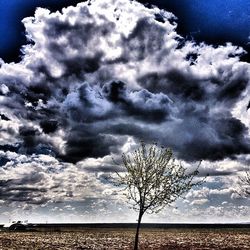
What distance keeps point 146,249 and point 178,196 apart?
10.6m

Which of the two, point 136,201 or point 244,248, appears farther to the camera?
point 244,248

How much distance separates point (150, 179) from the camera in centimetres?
3803

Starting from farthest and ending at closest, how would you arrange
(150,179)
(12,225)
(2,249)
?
(12,225) → (2,249) → (150,179)

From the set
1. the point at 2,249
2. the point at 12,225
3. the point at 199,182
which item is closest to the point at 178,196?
the point at 199,182

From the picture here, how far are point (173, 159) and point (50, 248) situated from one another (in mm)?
18288

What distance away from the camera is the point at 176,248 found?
1838 inches

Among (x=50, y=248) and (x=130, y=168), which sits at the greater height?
(x=130, y=168)

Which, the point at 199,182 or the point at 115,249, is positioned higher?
the point at 199,182

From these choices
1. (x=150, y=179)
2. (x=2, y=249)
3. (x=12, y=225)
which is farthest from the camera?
(x=12, y=225)

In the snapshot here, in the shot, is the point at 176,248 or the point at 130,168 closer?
the point at 130,168

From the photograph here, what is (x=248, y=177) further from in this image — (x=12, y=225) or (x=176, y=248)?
(x=12, y=225)

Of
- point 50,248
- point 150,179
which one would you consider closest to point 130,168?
point 150,179

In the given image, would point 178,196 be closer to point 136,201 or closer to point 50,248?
point 136,201

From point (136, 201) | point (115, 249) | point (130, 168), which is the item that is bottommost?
point (115, 249)
